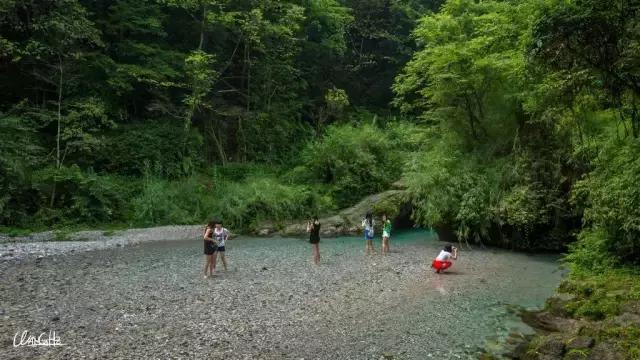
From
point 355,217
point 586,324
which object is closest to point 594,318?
point 586,324

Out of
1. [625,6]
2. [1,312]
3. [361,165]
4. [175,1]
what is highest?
[175,1]

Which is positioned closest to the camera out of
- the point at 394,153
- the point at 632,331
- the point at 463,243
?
the point at 632,331

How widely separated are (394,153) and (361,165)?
311 cm

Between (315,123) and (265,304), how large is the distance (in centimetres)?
2990

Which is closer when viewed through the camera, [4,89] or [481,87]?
[481,87]

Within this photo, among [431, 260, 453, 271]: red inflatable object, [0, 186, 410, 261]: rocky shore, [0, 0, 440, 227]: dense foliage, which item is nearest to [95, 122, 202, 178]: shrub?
[0, 0, 440, 227]: dense foliage

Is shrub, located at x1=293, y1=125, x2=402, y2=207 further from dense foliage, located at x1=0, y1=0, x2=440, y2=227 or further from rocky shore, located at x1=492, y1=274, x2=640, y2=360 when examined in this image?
rocky shore, located at x1=492, y1=274, x2=640, y2=360

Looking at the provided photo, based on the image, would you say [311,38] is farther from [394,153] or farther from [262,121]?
[394,153]

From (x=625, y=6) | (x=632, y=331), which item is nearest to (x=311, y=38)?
(x=625, y=6)

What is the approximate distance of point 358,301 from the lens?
11828 mm
